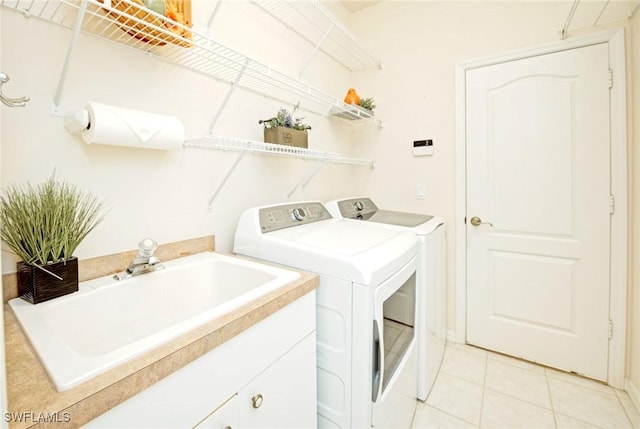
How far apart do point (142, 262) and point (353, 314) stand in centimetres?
82

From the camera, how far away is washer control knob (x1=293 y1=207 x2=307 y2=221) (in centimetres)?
175

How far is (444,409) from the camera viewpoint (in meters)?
1.73

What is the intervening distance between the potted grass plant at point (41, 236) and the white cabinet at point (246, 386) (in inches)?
21.1

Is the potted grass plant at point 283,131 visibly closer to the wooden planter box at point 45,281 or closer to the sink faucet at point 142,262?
the sink faucet at point 142,262

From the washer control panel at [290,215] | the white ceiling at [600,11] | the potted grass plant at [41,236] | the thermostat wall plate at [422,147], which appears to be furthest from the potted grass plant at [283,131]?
the white ceiling at [600,11]

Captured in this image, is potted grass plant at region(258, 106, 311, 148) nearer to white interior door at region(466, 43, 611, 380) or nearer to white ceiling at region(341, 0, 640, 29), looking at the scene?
white interior door at region(466, 43, 611, 380)

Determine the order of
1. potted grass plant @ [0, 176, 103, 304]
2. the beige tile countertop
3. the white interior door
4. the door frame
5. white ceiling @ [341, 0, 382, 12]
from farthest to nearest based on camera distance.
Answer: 1. white ceiling @ [341, 0, 382, 12]
2. the white interior door
3. the door frame
4. potted grass plant @ [0, 176, 103, 304]
5. the beige tile countertop

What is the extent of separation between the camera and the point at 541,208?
206 cm

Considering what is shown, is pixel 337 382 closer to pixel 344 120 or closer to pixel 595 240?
pixel 595 240

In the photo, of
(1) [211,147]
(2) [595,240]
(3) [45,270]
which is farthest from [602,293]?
(3) [45,270]

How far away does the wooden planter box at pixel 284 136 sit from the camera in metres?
1.62

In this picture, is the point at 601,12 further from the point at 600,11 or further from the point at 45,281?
the point at 45,281

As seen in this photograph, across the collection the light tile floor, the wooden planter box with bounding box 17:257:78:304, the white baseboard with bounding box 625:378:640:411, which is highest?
the wooden planter box with bounding box 17:257:78:304

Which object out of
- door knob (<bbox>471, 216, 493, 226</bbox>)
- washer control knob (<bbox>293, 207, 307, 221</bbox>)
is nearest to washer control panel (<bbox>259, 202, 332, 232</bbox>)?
washer control knob (<bbox>293, 207, 307, 221</bbox>)
